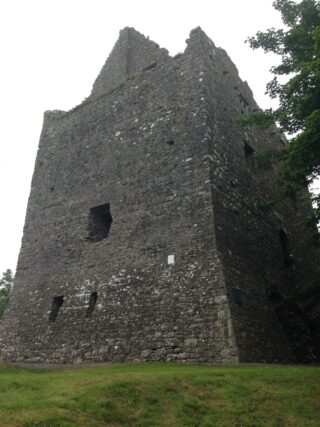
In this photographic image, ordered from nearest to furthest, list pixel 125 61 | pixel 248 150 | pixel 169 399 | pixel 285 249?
pixel 169 399
pixel 285 249
pixel 248 150
pixel 125 61

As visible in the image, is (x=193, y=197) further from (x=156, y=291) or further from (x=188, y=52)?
(x=188, y=52)

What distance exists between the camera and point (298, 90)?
37.0ft

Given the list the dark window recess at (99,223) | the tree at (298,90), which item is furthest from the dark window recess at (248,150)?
the dark window recess at (99,223)

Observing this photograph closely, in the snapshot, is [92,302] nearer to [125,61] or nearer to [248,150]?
[248,150]

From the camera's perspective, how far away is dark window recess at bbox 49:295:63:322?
14.9 metres

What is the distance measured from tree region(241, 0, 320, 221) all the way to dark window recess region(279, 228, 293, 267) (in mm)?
2730

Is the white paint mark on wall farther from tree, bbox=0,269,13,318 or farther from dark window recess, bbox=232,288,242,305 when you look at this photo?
tree, bbox=0,269,13,318

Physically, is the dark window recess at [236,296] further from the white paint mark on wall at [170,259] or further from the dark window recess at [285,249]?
the dark window recess at [285,249]

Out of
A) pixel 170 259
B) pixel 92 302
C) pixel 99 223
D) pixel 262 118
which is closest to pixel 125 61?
pixel 99 223

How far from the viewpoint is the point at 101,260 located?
14.4 meters

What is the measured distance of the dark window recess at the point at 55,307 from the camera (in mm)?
14867

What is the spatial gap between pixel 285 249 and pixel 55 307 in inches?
338

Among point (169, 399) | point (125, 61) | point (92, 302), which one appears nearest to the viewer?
point (169, 399)

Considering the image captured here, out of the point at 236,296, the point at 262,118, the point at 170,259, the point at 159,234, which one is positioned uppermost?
the point at 262,118
